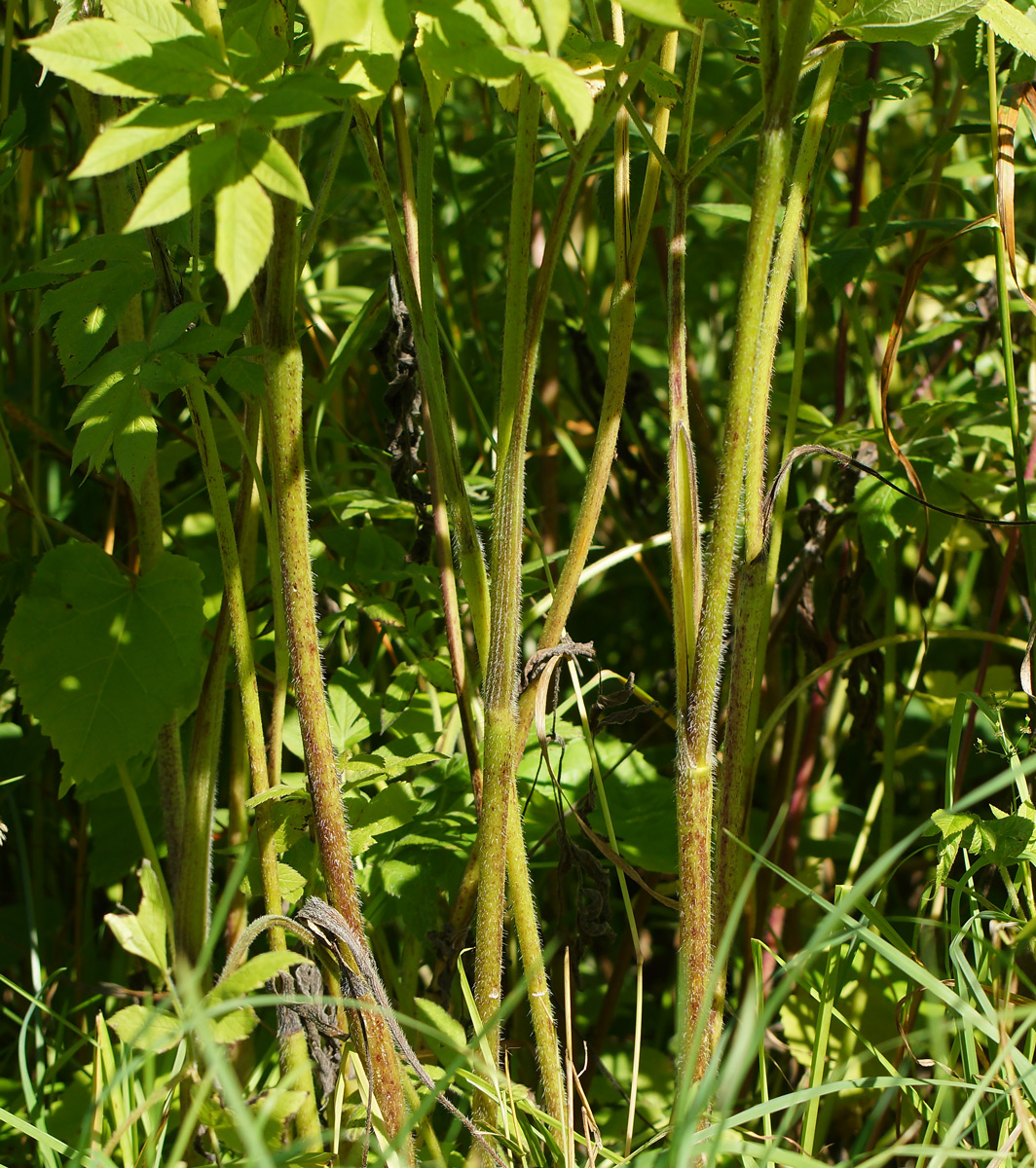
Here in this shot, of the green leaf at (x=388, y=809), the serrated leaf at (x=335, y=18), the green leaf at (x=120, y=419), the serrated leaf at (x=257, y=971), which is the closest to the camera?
the serrated leaf at (x=335, y=18)

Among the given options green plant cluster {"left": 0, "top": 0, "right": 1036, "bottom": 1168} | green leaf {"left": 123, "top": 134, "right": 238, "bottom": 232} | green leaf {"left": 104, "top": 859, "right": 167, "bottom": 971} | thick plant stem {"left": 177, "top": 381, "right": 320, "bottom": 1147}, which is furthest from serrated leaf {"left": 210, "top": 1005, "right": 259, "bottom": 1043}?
green leaf {"left": 123, "top": 134, "right": 238, "bottom": 232}

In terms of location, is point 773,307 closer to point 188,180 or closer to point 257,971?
point 188,180

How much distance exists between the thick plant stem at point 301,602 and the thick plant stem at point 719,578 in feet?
0.72

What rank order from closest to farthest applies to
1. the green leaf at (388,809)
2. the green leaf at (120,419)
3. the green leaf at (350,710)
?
1. the green leaf at (120,419)
2. the green leaf at (388,809)
3. the green leaf at (350,710)

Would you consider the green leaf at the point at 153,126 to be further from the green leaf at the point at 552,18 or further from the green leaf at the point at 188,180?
the green leaf at the point at 552,18

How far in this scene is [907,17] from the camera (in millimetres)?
646

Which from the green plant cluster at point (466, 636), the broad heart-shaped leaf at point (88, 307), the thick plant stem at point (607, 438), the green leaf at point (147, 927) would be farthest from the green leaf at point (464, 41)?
the green leaf at point (147, 927)

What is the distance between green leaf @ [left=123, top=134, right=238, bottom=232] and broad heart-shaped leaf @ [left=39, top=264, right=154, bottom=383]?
1.11 feet

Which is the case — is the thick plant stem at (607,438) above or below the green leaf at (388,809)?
above

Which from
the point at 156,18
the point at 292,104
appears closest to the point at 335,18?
the point at 292,104

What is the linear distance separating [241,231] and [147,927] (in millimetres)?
670

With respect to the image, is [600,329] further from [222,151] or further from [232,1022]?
[232,1022]

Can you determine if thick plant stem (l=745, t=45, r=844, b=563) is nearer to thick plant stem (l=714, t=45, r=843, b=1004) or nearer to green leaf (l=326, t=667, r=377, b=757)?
thick plant stem (l=714, t=45, r=843, b=1004)

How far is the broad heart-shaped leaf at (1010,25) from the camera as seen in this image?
75 centimetres
